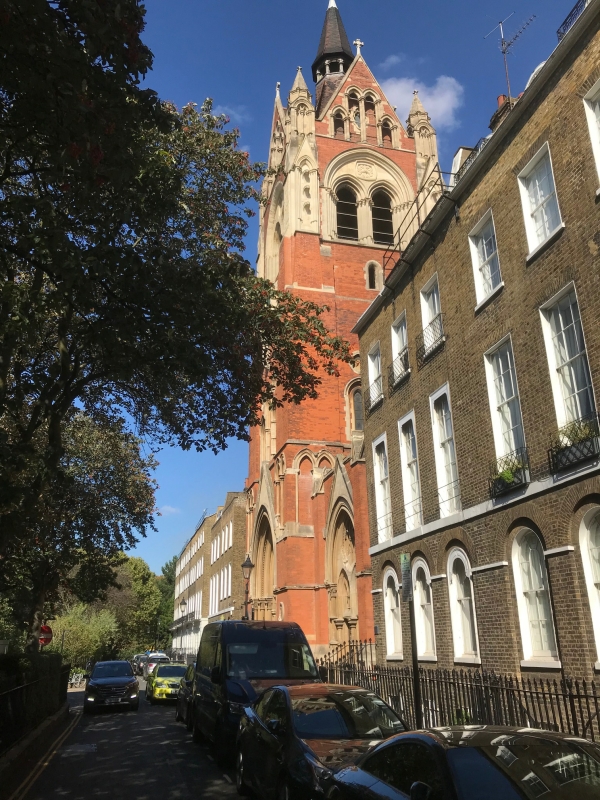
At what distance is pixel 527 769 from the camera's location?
3.80 metres

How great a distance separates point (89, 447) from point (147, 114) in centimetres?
1535

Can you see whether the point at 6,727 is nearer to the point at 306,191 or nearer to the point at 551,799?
the point at 551,799

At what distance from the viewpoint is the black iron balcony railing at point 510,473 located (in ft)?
37.3

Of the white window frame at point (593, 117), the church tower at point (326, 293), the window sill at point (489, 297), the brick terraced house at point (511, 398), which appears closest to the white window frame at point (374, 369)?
the brick terraced house at point (511, 398)

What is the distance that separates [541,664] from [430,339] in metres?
7.47

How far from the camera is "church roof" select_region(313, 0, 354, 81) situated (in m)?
49.1

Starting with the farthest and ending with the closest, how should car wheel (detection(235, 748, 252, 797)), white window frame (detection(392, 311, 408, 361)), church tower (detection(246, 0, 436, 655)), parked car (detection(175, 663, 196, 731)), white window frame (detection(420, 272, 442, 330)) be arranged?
church tower (detection(246, 0, 436, 655)) → white window frame (detection(392, 311, 408, 361)) → white window frame (detection(420, 272, 442, 330)) → parked car (detection(175, 663, 196, 731)) → car wheel (detection(235, 748, 252, 797))

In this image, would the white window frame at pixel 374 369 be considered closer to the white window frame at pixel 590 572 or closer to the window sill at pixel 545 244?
the window sill at pixel 545 244

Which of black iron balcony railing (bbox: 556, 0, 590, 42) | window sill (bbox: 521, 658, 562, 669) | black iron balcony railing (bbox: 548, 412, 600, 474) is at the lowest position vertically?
window sill (bbox: 521, 658, 562, 669)

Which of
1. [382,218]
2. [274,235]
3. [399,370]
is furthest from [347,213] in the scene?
[399,370]

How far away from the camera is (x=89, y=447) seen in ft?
69.4

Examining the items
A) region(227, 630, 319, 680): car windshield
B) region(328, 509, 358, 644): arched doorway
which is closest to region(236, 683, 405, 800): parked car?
region(227, 630, 319, 680): car windshield

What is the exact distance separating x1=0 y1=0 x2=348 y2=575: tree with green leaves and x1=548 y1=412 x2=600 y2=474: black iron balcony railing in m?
4.17

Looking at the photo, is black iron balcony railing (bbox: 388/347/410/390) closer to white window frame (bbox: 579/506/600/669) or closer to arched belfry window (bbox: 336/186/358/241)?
white window frame (bbox: 579/506/600/669)
